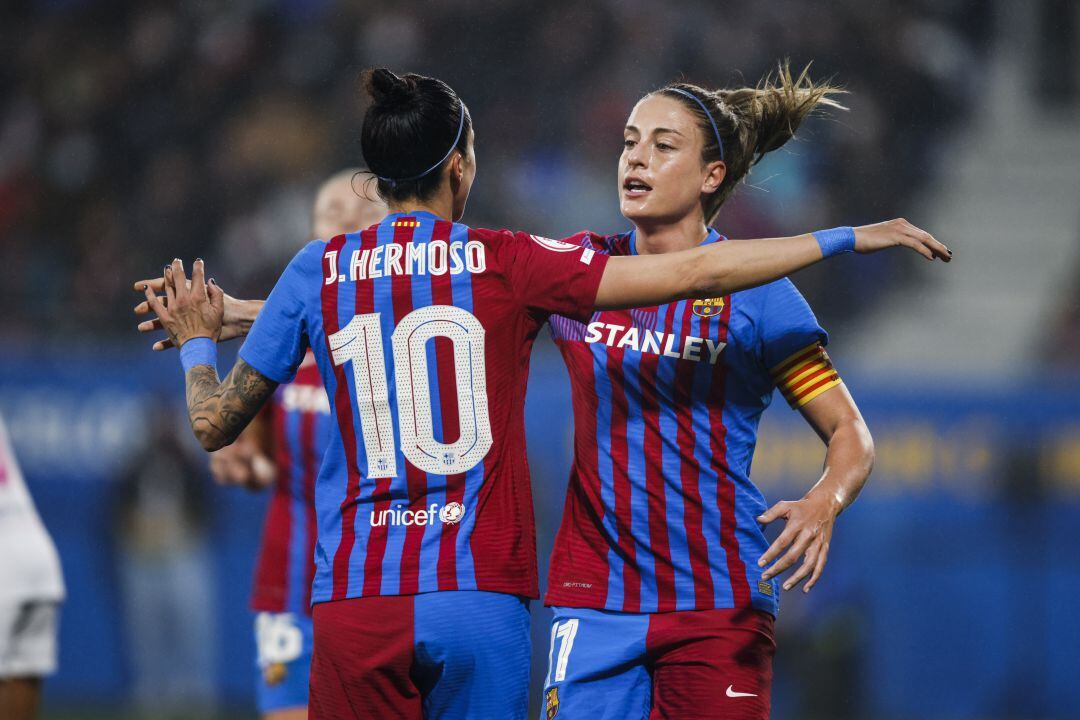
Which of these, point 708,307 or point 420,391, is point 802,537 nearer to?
point 708,307

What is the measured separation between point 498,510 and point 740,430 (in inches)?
38.7

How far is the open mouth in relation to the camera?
402 centimetres

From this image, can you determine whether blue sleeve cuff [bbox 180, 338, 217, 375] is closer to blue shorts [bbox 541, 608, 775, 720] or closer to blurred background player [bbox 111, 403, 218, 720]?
blue shorts [bbox 541, 608, 775, 720]

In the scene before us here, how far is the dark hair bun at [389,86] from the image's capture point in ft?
10.5

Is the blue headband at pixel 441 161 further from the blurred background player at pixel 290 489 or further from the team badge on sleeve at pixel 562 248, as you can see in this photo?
the blurred background player at pixel 290 489

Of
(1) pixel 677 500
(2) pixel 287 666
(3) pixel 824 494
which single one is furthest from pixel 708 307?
(2) pixel 287 666

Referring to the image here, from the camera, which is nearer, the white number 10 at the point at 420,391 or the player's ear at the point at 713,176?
the white number 10 at the point at 420,391

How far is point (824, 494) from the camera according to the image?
11.5ft

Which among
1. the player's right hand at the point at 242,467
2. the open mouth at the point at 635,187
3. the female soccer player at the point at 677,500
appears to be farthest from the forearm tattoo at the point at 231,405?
the player's right hand at the point at 242,467

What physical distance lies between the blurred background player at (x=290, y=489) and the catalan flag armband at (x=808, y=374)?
6.54 feet

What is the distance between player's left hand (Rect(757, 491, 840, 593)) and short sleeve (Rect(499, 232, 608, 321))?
671mm

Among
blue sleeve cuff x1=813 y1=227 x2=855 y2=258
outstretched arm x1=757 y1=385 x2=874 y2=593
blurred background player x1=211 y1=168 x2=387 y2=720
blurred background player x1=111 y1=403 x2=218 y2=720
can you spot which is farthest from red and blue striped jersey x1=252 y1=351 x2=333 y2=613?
blurred background player x1=111 y1=403 x2=218 y2=720

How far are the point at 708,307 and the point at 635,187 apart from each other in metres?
0.44

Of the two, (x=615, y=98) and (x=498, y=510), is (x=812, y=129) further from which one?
(x=498, y=510)
